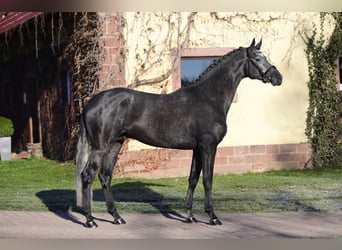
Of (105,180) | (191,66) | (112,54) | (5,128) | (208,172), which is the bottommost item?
(5,128)

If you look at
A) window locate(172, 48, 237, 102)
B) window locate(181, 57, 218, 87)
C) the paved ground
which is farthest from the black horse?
window locate(181, 57, 218, 87)

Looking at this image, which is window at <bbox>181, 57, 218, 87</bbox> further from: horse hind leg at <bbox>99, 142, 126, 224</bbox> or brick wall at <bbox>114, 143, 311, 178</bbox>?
horse hind leg at <bbox>99, 142, 126, 224</bbox>

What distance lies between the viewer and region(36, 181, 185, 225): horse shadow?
1010 cm

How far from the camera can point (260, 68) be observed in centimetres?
918

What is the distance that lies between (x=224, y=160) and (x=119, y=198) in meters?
5.27

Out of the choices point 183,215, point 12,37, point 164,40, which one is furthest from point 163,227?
point 12,37

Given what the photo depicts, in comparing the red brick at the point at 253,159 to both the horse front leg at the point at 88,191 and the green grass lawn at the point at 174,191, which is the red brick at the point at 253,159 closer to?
the green grass lawn at the point at 174,191

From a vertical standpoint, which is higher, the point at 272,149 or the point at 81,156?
the point at 81,156

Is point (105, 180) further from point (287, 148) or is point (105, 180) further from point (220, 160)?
point (287, 148)

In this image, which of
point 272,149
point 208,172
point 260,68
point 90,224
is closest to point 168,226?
point 208,172

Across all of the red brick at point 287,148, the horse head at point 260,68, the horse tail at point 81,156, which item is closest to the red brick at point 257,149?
the red brick at point 287,148

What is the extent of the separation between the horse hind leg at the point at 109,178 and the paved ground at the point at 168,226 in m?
0.15

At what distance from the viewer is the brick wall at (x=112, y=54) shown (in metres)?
15.7

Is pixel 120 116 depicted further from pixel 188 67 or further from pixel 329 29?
pixel 329 29
